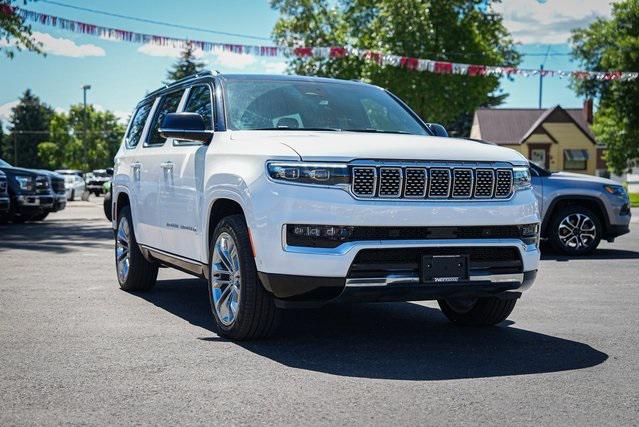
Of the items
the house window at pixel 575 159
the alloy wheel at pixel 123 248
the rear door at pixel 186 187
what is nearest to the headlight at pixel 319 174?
the rear door at pixel 186 187

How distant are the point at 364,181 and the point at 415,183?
362mm

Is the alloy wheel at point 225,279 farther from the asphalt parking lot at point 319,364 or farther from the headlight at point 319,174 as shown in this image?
the headlight at point 319,174

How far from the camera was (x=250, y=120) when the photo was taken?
7027mm

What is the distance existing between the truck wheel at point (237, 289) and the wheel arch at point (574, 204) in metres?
8.14

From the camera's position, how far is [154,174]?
8.27 m

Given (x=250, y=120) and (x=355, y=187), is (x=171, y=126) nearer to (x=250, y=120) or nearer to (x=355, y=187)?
(x=250, y=120)

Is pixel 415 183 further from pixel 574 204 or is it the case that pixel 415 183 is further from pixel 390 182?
pixel 574 204

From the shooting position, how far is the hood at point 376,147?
5.86m

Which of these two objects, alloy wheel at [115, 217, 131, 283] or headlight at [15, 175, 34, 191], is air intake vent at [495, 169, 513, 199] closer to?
alloy wheel at [115, 217, 131, 283]

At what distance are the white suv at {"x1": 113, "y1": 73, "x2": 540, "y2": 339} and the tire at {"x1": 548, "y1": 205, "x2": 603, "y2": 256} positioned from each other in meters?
6.90

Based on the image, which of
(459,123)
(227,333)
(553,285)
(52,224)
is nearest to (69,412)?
(227,333)

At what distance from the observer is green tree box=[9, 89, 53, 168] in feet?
432

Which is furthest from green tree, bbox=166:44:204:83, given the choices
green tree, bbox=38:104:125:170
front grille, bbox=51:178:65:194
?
front grille, bbox=51:178:65:194

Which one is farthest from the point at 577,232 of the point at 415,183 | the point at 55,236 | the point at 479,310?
the point at 55,236
